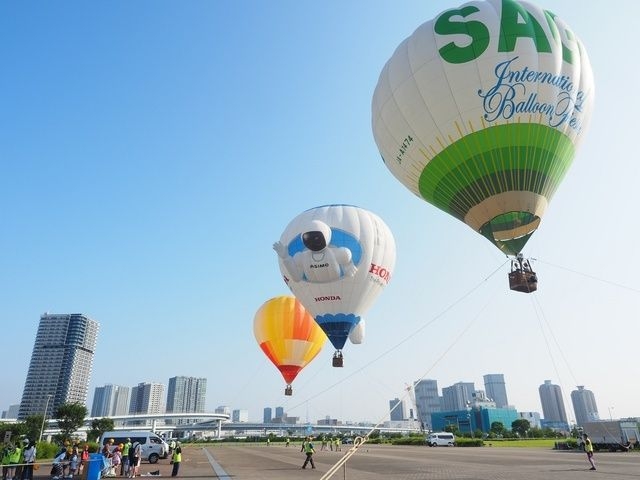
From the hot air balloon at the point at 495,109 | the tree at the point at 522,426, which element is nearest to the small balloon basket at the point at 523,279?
the hot air balloon at the point at 495,109

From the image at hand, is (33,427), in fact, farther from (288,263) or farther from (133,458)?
(288,263)

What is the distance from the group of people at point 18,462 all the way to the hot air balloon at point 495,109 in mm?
18048

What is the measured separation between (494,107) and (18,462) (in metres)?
20.9

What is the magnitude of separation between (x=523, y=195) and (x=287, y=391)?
76.8 feet

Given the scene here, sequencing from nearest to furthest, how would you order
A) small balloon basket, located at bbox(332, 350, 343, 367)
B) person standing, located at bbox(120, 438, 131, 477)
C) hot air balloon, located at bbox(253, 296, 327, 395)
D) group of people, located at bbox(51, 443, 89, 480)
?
1. group of people, located at bbox(51, 443, 89, 480)
2. person standing, located at bbox(120, 438, 131, 477)
3. small balloon basket, located at bbox(332, 350, 343, 367)
4. hot air balloon, located at bbox(253, 296, 327, 395)

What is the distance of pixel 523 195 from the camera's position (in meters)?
15.8

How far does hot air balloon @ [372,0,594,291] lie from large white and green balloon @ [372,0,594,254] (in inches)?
1.4

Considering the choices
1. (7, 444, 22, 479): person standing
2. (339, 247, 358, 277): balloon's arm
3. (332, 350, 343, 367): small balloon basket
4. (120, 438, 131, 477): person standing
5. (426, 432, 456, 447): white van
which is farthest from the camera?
(426, 432, 456, 447): white van

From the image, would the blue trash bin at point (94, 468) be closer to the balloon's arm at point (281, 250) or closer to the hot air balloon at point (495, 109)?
the balloon's arm at point (281, 250)

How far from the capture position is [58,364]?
18562cm

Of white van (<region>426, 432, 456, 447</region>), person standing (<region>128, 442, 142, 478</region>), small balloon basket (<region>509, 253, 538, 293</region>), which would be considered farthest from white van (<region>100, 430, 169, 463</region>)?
white van (<region>426, 432, 456, 447</region>)

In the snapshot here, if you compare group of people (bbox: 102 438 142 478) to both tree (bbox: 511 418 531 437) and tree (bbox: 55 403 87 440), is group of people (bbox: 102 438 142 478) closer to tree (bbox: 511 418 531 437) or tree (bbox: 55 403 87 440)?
tree (bbox: 55 403 87 440)

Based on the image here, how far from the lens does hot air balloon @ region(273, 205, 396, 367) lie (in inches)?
966

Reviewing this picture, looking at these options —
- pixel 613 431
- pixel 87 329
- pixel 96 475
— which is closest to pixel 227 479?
pixel 96 475
